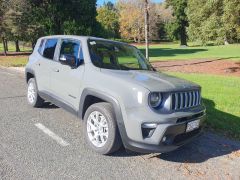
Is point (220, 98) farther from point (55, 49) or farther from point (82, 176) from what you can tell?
point (82, 176)

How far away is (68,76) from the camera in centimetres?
574

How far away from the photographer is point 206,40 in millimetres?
20312

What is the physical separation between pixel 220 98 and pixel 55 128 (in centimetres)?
540

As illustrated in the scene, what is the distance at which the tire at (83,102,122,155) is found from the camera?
462 cm

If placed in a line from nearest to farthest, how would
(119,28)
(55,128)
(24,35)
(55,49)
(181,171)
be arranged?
(181,171), (55,128), (55,49), (24,35), (119,28)

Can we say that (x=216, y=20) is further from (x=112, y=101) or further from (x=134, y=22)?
(x=134, y=22)

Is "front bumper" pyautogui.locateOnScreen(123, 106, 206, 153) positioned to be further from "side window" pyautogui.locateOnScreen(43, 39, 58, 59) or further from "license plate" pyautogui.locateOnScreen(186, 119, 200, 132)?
"side window" pyautogui.locateOnScreen(43, 39, 58, 59)

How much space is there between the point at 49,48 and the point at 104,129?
2804 millimetres

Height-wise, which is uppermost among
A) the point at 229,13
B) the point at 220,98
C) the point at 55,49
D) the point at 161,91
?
the point at 229,13

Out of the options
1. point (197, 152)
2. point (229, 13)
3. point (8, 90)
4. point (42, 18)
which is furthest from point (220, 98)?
point (42, 18)

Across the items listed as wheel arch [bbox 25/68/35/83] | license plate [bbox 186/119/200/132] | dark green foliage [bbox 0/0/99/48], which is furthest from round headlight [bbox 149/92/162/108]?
dark green foliage [bbox 0/0/99/48]

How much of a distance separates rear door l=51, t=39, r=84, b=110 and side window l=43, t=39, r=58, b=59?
1.07 ft

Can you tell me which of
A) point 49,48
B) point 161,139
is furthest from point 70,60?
point 161,139

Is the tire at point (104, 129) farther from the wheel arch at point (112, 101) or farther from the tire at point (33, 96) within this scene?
the tire at point (33, 96)
